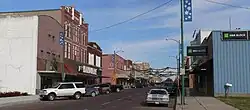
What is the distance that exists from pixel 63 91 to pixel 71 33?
965 inches

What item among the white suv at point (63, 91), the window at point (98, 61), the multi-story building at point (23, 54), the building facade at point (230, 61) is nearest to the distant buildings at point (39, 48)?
the multi-story building at point (23, 54)

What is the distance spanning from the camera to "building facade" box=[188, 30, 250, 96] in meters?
39.5

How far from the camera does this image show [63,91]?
4112cm

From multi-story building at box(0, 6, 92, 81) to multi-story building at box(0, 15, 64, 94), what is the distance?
6.47 meters

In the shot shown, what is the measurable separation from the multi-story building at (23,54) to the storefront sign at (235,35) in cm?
2266

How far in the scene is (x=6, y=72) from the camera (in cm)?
4938

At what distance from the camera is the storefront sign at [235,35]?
39625mm

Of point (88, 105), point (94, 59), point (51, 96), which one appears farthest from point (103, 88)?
point (88, 105)

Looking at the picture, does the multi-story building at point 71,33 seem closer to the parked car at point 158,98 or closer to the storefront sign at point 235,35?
the storefront sign at point 235,35

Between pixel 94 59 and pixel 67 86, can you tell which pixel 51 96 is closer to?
Answer: pixel 67 86

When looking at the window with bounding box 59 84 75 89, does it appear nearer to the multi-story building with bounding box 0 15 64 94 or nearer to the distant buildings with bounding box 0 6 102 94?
the distant buildings with bounding box 0 6 102 94

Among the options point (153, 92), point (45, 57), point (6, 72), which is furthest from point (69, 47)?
point (153, 92)

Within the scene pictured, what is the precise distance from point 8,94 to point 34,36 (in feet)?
34.1

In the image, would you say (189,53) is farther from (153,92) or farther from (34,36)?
(34,36)
